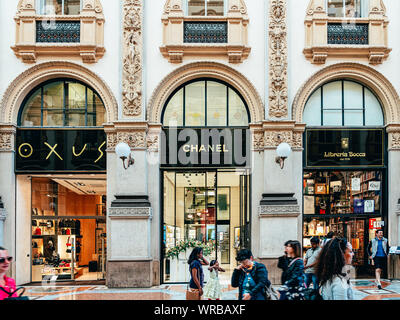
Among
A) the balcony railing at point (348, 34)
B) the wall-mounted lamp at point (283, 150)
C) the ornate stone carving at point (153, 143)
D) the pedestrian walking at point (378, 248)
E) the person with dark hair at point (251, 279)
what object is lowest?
the pedestrian walking at point (378, 248)

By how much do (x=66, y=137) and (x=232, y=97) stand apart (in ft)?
18.4

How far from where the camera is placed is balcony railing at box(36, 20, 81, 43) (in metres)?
14.2

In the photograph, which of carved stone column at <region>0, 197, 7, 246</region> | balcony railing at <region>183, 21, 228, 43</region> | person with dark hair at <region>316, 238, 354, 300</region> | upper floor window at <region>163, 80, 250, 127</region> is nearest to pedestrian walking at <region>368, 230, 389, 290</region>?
upper floor window at <region>163, 80, 250, 127</region>

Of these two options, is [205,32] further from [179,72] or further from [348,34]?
[348,34]

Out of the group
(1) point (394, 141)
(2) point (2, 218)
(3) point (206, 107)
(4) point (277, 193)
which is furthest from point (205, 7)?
(2) point (2, 218)

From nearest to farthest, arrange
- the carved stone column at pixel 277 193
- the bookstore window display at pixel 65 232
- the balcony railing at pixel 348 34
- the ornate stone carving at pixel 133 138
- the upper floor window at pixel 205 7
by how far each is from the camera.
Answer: the carved stone column at pixel 277 193
the ornate stone carving at pixel 133 138
the balcony railing at pixel 348 34
the upper floor window at pixel 205 7
the bookstore window display at pixel 65 232

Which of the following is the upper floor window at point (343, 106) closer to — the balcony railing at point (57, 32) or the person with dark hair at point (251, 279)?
the balcony railing at point (57, 32)

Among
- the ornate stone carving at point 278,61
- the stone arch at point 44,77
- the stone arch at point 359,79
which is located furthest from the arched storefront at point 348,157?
the stone arch at point 44,77

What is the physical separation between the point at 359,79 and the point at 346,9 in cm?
245

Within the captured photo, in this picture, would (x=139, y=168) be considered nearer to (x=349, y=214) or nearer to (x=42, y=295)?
(x=42, y=295)

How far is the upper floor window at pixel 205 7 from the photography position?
48.0 feet

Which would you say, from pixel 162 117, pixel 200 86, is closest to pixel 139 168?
pixel 162 117

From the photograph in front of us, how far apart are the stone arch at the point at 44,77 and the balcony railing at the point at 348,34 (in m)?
7.48

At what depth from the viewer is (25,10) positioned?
14125 millimetres
